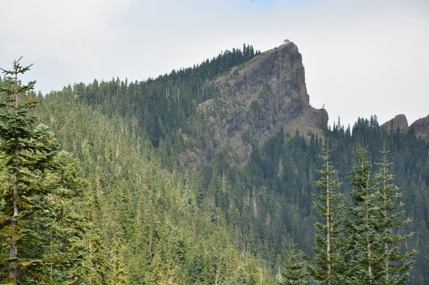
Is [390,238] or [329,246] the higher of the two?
[390,238]

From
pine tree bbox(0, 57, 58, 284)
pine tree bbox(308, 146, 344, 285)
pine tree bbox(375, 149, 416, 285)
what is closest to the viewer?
pine tree bbox(0, 57, 58, 284)

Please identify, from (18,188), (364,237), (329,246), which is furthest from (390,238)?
(18,188)

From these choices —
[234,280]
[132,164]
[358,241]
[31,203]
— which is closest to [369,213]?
[358,241]

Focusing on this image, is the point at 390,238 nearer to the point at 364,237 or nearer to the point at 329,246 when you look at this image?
the point at 364,237

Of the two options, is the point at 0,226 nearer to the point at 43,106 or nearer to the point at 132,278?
the point at 132,278

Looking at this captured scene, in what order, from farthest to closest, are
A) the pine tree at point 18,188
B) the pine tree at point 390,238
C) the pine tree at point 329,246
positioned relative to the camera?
the pine tree at point 329,246 → the pine tree at point 390,238 → the pine tree at point 18,188

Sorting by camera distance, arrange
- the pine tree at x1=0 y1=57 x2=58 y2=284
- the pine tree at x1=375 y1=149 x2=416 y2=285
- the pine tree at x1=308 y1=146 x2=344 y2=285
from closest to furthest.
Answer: the pine tree at x1=0 y1=57 x2=58 y2=284
the pine tree at x1=375 y1=149 x2=416 y2=285
the pine tree at x1=308 y1=146 x2=344 y2=285

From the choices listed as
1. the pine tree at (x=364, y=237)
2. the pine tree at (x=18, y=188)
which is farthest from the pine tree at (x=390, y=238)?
the pine tree at (x=18, y=188)

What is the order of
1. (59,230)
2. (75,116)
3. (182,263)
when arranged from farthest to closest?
(75,116) → (182,263) → (59,230)

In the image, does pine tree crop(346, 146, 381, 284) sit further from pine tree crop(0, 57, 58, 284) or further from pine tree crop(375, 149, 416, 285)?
pine tree crop(0, 57, 58, 284)

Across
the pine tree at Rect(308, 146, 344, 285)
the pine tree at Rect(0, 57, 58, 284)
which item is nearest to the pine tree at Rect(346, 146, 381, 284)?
the pine tree at Rect(308, 146, 344, 285)

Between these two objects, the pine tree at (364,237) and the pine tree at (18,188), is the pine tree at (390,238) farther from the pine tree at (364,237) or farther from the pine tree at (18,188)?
the pine tree at (18,188)

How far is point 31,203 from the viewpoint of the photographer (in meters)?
19.0

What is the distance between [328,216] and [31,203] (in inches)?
807
